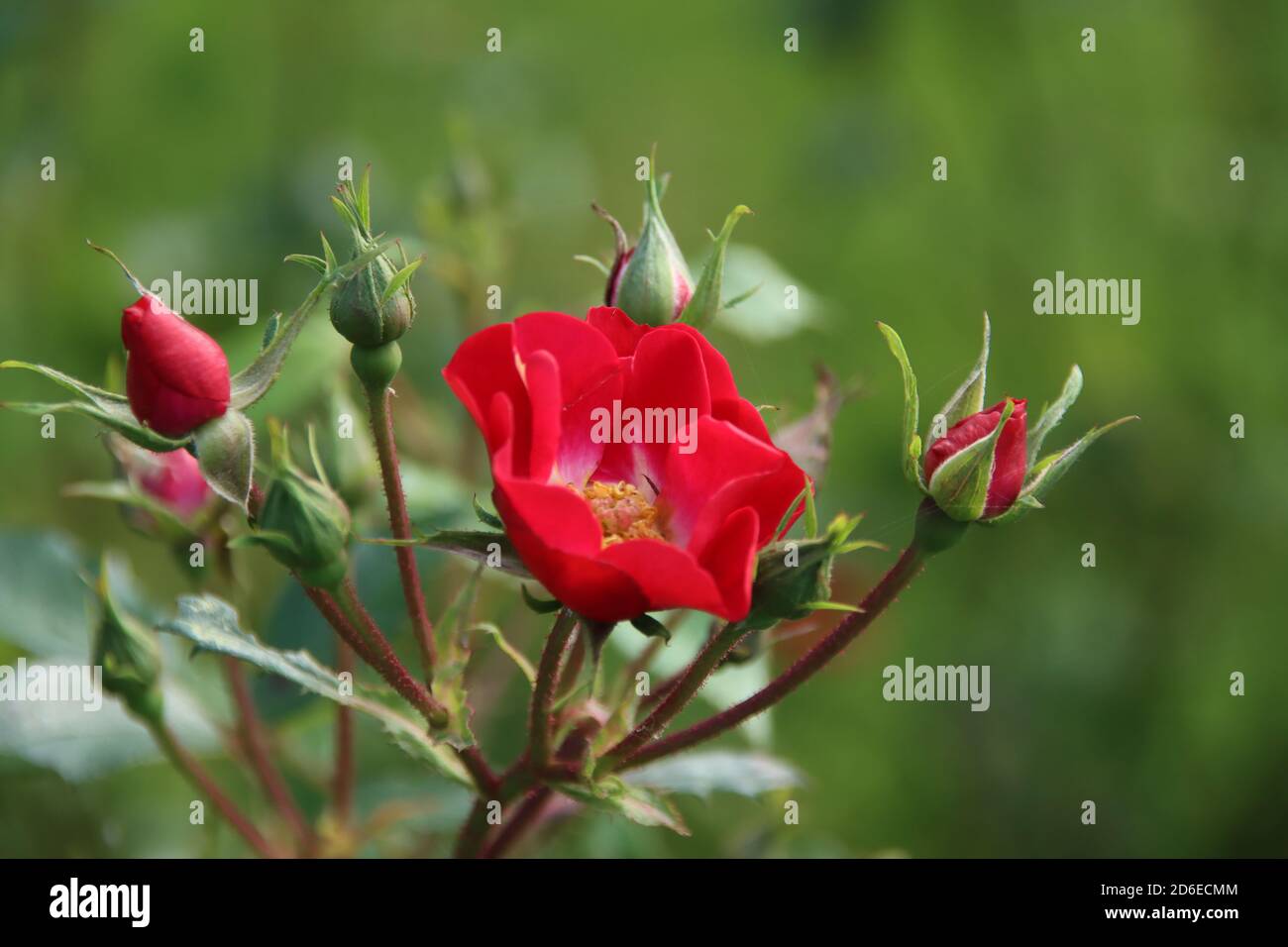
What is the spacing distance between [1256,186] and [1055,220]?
0.80 meters

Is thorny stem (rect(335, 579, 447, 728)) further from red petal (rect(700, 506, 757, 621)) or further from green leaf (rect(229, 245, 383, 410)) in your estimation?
red petal (rect(700, 506, 757, 621))

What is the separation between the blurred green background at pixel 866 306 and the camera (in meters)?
3.29

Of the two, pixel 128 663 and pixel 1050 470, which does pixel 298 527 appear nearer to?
pixel 128 663

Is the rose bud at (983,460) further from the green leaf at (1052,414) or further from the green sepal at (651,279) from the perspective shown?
the green sepal at (651,279)

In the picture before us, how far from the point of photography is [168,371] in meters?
1.56

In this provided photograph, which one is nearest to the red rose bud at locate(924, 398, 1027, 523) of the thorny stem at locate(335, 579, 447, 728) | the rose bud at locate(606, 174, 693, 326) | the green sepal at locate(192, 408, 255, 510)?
the rose bud at locate(606, 174, 693, 326)

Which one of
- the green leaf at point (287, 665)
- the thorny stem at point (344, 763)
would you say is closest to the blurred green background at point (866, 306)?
the thorny stem at point (344, 763)

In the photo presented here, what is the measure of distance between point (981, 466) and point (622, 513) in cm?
51

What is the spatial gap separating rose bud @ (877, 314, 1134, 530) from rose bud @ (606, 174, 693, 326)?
0.37 meters

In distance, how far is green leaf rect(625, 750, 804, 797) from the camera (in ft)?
7.07

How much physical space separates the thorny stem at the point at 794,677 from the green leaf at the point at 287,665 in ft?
0.74

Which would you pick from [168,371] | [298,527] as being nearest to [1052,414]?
[298,527]

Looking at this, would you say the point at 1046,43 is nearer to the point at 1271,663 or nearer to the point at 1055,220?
the point at 1055,220

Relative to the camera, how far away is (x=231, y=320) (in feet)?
13.6
